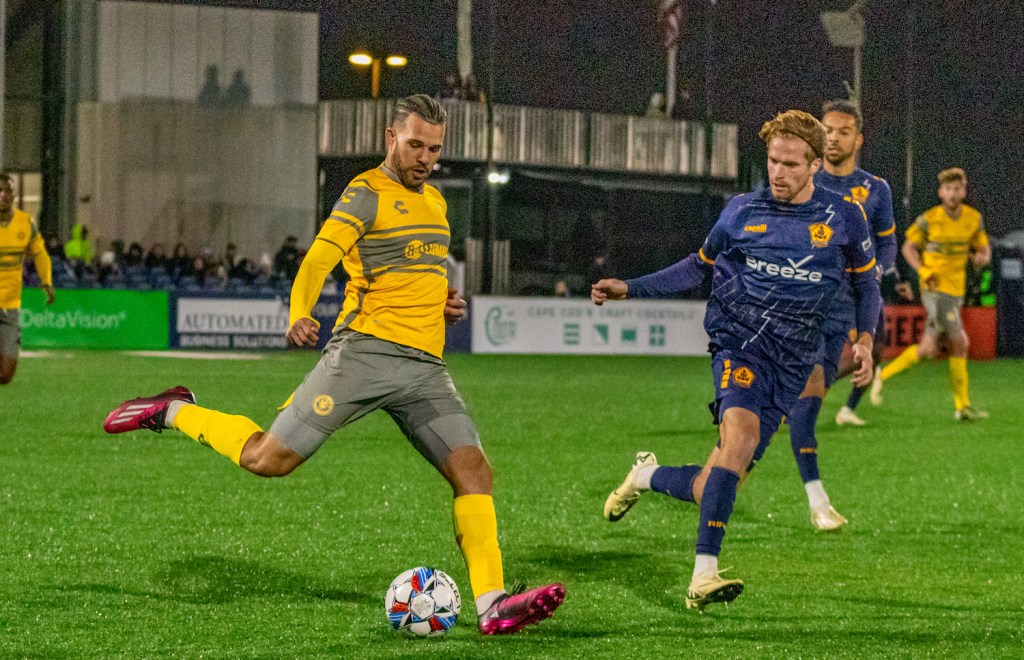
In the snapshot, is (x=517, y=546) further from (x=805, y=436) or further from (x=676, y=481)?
(x=805, y=436)

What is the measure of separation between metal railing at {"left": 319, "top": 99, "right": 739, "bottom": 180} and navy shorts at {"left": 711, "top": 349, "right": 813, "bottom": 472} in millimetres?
25253

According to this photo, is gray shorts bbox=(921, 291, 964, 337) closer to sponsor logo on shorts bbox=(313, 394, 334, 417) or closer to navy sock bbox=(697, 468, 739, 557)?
navy sock bbox=(697, 468, 739, 557)

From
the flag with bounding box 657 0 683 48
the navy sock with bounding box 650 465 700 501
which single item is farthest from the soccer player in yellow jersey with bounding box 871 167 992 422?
the flag with bounding box 657 0 683 48

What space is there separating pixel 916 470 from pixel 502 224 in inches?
910

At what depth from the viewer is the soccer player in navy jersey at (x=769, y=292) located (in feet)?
17.8

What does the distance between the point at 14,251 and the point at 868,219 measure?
8683 millimetres

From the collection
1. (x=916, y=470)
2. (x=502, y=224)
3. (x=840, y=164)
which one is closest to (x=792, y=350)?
(x=840, y=164)

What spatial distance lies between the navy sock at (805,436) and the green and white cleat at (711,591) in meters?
2.25

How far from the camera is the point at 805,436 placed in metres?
7.29

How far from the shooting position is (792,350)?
5566 mm

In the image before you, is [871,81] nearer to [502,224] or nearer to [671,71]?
[671,71]

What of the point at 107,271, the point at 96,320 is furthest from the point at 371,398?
the point at 107,271

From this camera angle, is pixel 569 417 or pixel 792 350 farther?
pixel 569 417

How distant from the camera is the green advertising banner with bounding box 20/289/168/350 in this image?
23.7m
